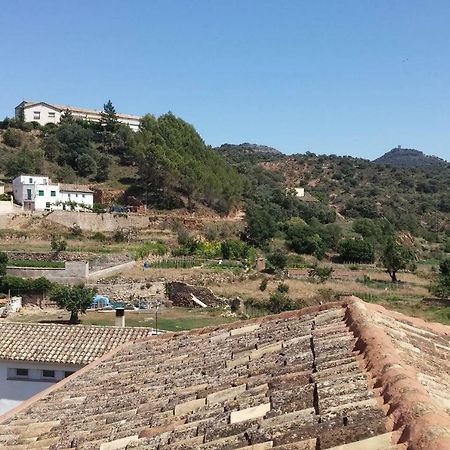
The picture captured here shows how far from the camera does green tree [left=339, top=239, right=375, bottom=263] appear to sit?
52.3 meters

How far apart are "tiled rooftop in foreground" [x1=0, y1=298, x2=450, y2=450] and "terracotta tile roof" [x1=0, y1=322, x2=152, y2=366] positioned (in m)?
6.92

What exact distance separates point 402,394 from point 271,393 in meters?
1.20

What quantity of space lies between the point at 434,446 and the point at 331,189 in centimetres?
8846

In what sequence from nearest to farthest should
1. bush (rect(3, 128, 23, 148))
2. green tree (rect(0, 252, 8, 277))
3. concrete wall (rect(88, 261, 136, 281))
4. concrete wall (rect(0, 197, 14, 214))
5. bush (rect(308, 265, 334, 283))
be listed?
green tree (rect(0, 252, 8, 277))
concrete wall (rect(88, 261, 136, 281))
bush (rect(308, 265, 334, 283))
concrete wall (rect(0, 197, 14, 214))
bush (rect(3, 128, 23, 148))

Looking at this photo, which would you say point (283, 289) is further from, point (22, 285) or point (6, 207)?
point (6, 207)

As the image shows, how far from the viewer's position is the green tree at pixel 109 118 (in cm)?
7306

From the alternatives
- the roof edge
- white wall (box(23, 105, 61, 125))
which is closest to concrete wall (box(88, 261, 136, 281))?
the roof edge

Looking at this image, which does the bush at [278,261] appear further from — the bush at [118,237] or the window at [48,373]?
the window at [48,373]

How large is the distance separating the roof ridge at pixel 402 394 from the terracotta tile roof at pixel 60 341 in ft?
32.7

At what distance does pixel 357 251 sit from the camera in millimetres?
52312

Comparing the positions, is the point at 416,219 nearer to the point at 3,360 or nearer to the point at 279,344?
the point at 3,360

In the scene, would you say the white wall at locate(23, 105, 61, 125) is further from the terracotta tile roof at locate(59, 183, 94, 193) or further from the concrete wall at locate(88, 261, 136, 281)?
the concrete wall at locate(88, 261, 136, 281)

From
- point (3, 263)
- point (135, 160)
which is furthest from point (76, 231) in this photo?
point (135, 160)

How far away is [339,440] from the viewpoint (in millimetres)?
3262
